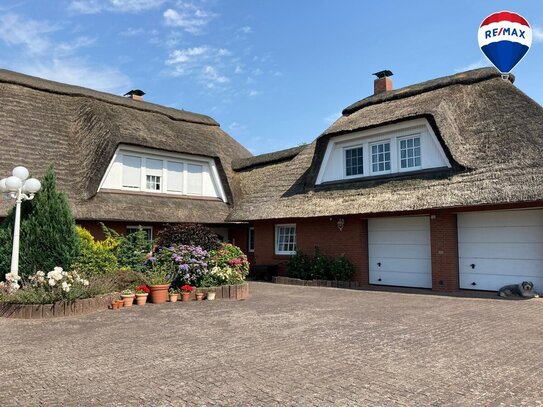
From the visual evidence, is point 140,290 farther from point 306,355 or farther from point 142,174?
point 142,174

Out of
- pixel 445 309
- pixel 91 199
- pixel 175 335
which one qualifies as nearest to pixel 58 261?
pixel 91 199

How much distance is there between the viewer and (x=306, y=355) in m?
6.36

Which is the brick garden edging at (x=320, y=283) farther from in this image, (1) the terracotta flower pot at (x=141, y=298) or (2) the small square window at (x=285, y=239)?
(1) the terracotta flower pot at (x=141, y=298)

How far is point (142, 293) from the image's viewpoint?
1161cm

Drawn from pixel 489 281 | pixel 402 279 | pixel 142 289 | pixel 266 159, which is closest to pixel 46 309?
pixel 142 289

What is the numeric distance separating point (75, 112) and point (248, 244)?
998cm

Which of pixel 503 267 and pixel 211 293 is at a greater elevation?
pixel 503 267

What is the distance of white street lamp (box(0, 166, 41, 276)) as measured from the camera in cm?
1093

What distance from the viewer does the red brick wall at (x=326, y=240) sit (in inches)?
625

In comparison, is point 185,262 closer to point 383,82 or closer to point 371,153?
point 371,153

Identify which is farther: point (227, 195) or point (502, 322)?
point (227, 195)

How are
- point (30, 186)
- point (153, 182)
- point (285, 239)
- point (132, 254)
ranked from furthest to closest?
1. point (153, 182)
2. point (285, 239)
3. point (132, 254)
4. point (30, 186)

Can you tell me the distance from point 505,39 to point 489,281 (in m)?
8.08

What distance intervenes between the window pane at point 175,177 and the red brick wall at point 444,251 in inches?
439
